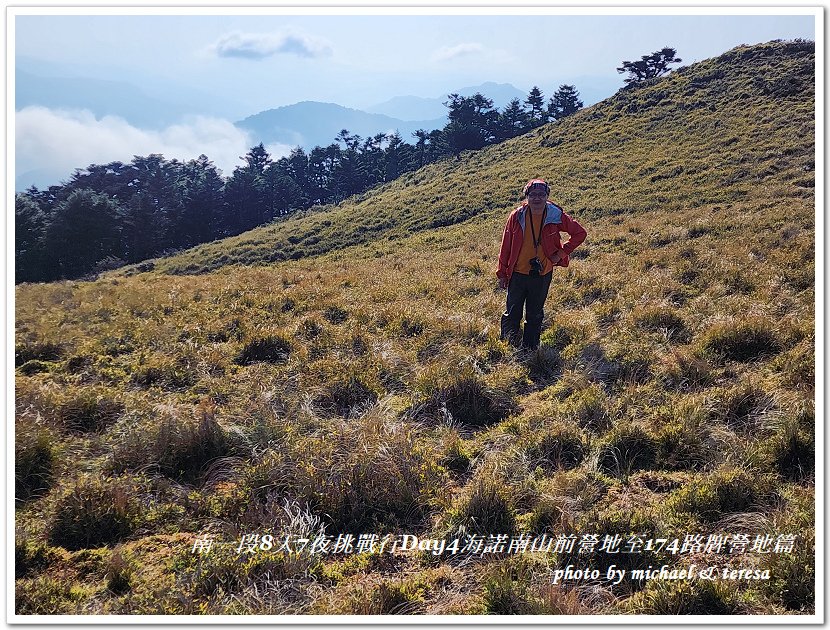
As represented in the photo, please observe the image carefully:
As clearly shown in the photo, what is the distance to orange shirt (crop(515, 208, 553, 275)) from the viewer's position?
6684mm

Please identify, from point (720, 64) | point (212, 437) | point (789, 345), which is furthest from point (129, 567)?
point (720, 64)

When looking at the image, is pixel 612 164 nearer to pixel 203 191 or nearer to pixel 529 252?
pixel 529 252

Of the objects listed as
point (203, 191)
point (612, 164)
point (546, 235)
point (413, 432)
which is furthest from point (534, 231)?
point (203, 191)

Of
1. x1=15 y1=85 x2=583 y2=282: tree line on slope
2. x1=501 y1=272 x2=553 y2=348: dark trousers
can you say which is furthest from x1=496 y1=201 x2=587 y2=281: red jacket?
x1=15 y1=85 x2=583 y2=282: tree line on slope

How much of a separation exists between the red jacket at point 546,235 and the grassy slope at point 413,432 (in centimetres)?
132

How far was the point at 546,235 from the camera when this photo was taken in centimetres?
670

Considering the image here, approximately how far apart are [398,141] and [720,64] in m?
51.5

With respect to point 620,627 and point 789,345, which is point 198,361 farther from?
point 789,345

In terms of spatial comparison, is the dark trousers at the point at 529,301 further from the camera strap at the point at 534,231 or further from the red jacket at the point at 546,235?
the camera strap at the point at 534,231

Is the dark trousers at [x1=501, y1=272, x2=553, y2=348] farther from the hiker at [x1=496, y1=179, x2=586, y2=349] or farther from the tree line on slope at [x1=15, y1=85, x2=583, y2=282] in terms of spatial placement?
the tree line on slope at [x1=15, y1=85, x2=583, y2=282]

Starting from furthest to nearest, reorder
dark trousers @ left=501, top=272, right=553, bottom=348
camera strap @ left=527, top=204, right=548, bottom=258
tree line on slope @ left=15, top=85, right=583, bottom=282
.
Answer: tree line on slope @ left=15, top=85, right=583, bottom=282
dark trousers @ left=501, top=272, right=553, bottom=348
camera strap @ left=527, top=204, right=548, bottom=258

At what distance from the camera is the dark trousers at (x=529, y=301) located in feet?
22.6

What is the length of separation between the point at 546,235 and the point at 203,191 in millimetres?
68058

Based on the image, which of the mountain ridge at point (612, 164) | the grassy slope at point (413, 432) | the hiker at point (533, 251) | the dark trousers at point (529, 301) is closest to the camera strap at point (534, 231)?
the hiker at point (533, 251)
